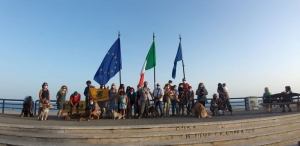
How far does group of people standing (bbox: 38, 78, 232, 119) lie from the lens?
10461mm

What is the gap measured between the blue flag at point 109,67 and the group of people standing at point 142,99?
2494 millimetres

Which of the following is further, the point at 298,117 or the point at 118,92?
the point at 118,92

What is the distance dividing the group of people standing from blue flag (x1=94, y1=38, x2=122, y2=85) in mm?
2494

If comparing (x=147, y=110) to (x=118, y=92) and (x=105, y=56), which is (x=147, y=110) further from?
(x=105, y=56)

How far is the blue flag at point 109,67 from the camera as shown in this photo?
543 inches

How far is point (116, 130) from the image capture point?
6723 mm

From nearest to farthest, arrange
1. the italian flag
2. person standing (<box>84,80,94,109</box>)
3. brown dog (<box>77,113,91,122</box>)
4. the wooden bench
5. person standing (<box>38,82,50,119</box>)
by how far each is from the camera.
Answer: brown dog (<box>77,113,91,122</box>)
person standing (<box>38,82,50,119</box>)
person standing (<box>84,80,94,109</box>)
the wooden bench
the italian flag

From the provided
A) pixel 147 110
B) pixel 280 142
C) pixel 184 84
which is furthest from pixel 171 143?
pixel 184 84

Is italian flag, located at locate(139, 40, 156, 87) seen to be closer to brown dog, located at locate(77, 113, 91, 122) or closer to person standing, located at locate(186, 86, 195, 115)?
person standing, located at locate(186, 86, 195, 115)

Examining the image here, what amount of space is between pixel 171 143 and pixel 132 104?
5.23 m

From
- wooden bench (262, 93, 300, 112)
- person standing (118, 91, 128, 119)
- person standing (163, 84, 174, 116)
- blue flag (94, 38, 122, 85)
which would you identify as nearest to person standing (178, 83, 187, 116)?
person standing (163, 84, 174, 116)

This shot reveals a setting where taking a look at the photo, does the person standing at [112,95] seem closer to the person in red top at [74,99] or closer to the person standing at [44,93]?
the person in red top at [74,99]

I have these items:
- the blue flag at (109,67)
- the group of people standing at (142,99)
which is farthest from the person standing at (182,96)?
the blue flag at (109,67)

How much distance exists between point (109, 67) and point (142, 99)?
14.3 feet
